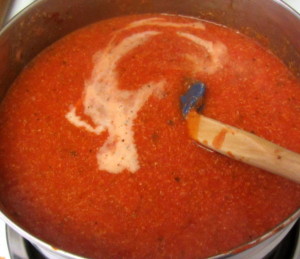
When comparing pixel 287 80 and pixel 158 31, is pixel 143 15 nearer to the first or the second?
pixel 158 31

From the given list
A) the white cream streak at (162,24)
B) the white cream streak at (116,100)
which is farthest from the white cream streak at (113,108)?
the white cream streak at (162,24)

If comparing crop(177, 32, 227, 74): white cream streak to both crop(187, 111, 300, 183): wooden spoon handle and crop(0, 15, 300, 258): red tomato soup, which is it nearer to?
crop(0, 15, 300, 258): red tomato soup

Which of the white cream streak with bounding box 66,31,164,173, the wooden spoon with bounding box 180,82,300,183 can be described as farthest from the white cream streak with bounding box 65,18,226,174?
the wooden spoon with bounding box 180,82,300,183

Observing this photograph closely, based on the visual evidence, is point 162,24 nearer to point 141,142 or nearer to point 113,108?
point 113,108

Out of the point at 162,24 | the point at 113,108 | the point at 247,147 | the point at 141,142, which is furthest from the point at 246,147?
the point at 162,24

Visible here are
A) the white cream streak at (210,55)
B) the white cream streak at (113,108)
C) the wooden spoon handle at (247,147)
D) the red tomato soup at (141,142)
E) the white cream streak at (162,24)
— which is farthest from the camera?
the white cream streak at (162,24)

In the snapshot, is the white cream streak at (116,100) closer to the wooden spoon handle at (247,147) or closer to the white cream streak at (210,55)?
the white cream streak at (210,55)

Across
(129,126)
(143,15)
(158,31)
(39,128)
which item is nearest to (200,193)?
(129,126)
